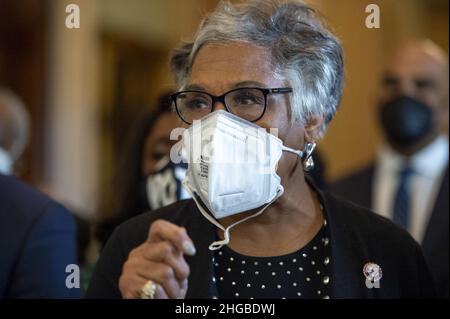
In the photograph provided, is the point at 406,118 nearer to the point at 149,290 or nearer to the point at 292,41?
the point at 292,41

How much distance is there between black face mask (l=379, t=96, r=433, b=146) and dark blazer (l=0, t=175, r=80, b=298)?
2029mm

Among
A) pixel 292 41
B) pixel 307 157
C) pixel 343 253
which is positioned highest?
pixel 292 41

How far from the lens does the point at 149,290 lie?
6.88 feet

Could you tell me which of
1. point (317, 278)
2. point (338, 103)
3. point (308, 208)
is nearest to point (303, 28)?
point (338, 103)

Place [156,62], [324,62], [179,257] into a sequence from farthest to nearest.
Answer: [156,62] → [324,62] → [179,257]

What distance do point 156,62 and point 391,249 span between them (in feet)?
18.2

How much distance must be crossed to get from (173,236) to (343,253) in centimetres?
54

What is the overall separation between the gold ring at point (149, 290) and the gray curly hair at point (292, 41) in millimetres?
568

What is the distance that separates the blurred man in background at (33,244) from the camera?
2508 mm

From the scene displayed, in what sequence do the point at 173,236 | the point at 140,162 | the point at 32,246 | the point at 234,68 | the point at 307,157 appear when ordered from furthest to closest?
1. the point at 140,162
2. the point at 32,246
3. the point at 307,157
4. the point at 234,68
5. the point at 173,236

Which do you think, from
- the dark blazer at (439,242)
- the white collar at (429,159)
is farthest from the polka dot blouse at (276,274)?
the white collar at (429,159)

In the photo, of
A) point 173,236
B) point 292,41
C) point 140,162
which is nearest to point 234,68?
point 292,41

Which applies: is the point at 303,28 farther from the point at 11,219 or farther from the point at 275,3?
the point at 11,219
